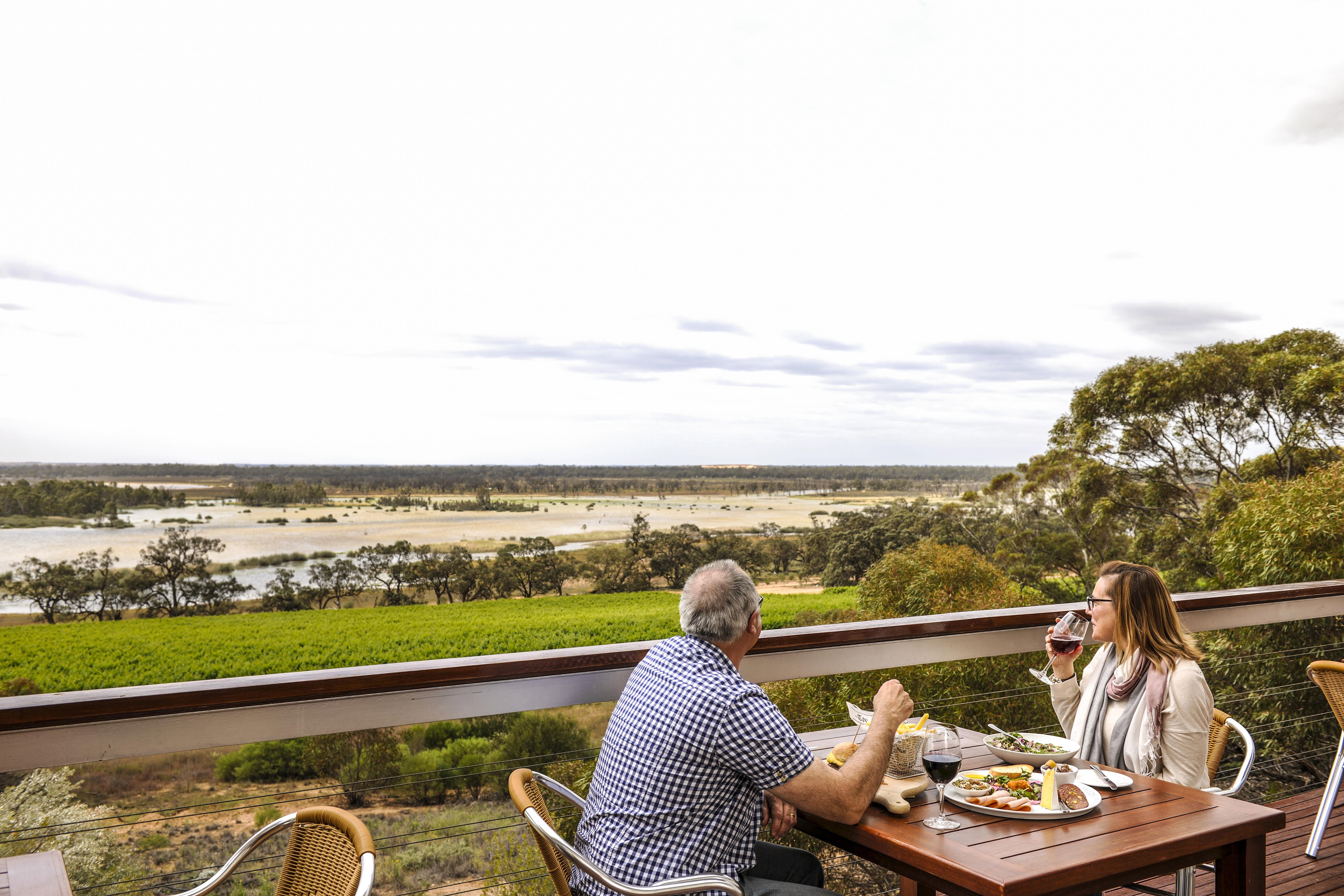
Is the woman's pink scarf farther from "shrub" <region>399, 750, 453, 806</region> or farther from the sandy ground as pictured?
the sandy ground

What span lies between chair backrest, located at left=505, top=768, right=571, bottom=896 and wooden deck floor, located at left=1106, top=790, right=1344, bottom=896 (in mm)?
1913

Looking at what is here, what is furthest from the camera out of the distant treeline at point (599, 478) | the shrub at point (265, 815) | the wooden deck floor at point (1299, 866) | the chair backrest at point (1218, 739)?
the distant treeline at point (599, 478)

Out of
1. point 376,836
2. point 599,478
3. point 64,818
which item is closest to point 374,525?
point 599,478

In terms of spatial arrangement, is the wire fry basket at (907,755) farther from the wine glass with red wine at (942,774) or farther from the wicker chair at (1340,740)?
the wicker chair at (1340,740)

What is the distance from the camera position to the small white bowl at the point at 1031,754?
1.98m

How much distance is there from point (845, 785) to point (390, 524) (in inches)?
1216

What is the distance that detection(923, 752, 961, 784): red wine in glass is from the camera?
1709 mm

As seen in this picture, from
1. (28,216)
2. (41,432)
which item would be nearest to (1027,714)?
(28,216)

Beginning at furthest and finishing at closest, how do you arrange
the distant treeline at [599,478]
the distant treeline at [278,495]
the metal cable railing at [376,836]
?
the distant treeline at [599,478], the distant treeline at [278,495], the metal cable railing at [376,836]

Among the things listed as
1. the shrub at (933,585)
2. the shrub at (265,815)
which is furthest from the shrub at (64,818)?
the shrub at (933,585)

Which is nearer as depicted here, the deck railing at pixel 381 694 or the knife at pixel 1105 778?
the deck railing at pixel 381 694

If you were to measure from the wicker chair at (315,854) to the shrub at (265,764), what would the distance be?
2260 centimetres

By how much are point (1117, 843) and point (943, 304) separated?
2558cm

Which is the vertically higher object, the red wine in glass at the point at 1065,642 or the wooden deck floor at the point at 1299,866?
the red wine in glass at the point at 1065,642
